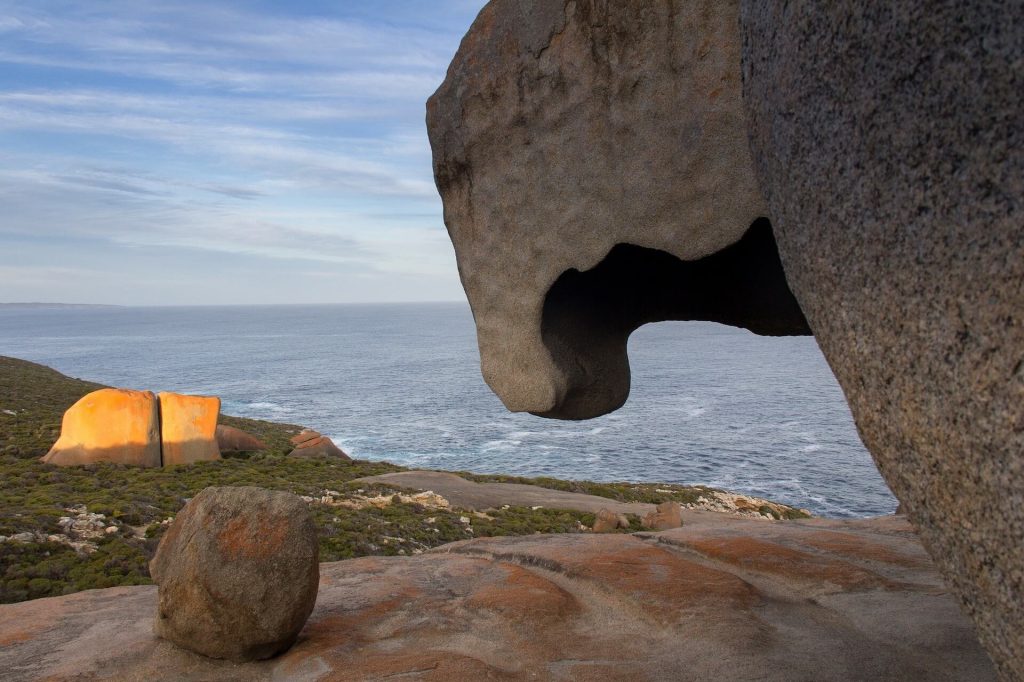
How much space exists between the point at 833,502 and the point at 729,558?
3128 centimetres

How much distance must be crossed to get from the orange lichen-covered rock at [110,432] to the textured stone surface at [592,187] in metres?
20.3

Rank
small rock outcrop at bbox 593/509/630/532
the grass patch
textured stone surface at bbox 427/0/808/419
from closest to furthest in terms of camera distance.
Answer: textured stone surface at bbox 427/0/808/419 < small rock outcrop at bbox 593/509/630/532 < the grass patch

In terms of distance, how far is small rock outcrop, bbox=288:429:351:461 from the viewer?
30.1 m

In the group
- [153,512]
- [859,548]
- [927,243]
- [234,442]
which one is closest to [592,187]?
[927,243]

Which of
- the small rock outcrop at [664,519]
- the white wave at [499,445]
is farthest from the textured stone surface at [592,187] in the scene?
the white wave at [499,445]

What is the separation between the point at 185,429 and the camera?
25.1m

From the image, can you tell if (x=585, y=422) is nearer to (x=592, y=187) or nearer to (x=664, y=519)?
(x=664, y=519)

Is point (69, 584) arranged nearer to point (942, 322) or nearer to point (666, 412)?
point (942, 322)

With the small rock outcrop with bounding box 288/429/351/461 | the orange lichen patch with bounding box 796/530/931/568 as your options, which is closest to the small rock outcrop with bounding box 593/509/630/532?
the orange lichen patch with bounding box 796/530/931/568

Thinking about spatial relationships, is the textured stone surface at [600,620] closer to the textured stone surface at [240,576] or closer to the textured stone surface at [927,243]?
the textured stone surface at [240,576]

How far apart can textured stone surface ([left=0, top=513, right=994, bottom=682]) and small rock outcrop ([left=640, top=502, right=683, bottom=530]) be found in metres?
11.2

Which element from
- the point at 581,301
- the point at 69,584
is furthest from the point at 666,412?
the point at 581,301

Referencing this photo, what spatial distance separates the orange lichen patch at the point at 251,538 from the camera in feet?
20.6

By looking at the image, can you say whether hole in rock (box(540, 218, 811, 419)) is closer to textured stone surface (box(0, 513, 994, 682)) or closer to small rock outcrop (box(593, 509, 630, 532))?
textured stone surface (box(0, 513, 994, 682))
